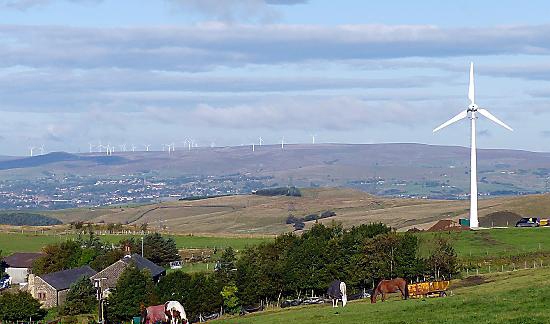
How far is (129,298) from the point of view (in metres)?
78.1

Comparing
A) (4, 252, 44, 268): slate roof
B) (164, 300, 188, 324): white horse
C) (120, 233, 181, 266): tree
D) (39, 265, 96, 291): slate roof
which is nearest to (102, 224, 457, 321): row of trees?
(39, 265, 96, 291): slate roof

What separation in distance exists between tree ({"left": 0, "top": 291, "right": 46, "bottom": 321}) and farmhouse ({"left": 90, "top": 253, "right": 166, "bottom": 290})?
10029mm

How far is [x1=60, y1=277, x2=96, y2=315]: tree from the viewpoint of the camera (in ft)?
287

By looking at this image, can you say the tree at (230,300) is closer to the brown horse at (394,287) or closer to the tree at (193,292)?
the tree at (193,292)

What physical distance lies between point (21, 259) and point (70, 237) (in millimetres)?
26203

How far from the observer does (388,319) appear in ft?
132

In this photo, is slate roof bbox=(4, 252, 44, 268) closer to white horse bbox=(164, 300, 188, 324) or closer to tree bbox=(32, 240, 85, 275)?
tree bbox=(32, 240, 85, 275)

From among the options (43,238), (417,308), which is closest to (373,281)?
(417,308)

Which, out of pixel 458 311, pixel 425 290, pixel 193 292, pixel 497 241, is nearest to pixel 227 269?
pixel 193 292

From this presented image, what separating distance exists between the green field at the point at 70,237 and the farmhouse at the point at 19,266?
12.0 metres

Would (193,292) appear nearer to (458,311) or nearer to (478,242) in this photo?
(458,311)

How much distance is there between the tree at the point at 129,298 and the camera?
76938 mm

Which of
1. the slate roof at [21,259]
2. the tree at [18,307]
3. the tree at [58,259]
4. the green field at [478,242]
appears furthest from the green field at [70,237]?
the tree at [18,307]

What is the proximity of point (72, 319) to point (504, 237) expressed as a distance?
5313 cm
